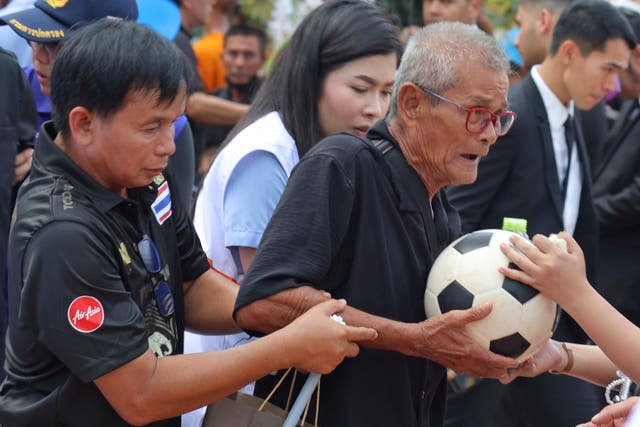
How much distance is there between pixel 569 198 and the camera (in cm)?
563

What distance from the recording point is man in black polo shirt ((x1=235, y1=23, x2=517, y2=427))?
2.88 meters

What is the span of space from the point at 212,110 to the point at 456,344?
5.12m

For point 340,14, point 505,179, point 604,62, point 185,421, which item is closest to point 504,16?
point 604,62

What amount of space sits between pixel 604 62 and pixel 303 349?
12.9 ft

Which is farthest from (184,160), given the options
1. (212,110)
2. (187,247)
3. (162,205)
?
(212,110)

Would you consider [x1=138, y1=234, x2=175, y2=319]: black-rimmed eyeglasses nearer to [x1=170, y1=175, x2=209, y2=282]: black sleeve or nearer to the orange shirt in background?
[x1=170, y1=175, x2=209, y2=282]: black sleeve

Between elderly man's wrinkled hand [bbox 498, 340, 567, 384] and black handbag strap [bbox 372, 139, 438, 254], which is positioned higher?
black handbag strap [bbox 372, 139, 438, 254]

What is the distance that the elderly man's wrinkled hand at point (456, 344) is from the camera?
284cm

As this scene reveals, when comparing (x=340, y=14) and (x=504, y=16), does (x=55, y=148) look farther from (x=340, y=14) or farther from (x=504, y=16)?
(x=504, y=16)

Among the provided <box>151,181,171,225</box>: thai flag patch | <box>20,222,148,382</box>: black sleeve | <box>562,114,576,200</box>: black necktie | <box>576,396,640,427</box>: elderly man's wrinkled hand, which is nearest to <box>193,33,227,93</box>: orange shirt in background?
<box>562,114,576,200</box>: black necktie

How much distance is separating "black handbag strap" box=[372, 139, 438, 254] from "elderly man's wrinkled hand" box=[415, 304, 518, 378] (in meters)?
0.37

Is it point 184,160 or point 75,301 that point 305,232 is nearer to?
point 75,301

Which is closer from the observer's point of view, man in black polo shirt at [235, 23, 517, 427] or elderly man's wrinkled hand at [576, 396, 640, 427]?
man in black polo shirt at [235, 23, 517, 427]

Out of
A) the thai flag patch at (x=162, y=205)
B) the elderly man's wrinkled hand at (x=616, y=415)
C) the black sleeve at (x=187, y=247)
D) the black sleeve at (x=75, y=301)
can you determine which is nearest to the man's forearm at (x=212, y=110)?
the black sleeve at (x=187, y=247)
